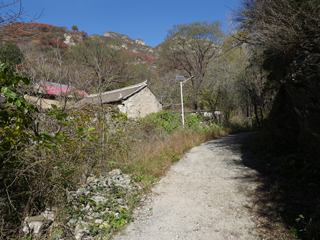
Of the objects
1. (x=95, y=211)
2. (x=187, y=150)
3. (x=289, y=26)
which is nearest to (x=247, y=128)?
(x=187, y=150)

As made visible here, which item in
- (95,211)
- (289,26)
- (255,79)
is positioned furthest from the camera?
(255,79)

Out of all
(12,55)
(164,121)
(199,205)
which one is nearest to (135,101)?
(164,121)

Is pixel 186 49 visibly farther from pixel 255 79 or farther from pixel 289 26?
pixel 289 26

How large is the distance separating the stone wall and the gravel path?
9.69 meters

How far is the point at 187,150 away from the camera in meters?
9.22

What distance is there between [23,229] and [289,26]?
23.2ft

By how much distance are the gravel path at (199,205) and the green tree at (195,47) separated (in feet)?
59.9

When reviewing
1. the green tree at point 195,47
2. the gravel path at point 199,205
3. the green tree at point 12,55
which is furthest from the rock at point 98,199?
the green tree at point 195,47

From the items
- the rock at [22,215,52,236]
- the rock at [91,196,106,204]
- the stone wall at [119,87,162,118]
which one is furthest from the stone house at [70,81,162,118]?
the rock at [22,215,52,236]

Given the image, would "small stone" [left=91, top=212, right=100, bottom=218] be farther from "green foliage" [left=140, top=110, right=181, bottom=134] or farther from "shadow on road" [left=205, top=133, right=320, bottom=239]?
"green foliage" [left=140, top=110, right=181, bottom=134]

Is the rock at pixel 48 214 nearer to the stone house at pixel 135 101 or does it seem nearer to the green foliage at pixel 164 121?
the green foliage at pixel 164 121

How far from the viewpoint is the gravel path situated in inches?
144

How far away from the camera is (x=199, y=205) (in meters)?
4.61

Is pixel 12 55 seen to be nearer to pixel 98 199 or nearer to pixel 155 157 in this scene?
pixel 155 157
